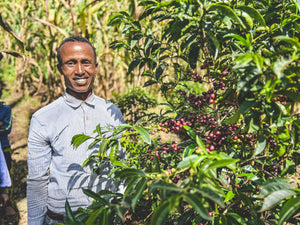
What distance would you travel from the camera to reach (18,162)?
151 inches

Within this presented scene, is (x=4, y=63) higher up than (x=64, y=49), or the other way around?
(x=64, y=49)

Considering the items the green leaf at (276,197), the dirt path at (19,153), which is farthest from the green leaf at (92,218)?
the dirt path at (19,153)

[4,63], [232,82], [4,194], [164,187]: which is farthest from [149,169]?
[4,63]

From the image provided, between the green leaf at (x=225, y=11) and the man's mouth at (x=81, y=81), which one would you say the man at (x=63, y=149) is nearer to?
the man's mouth at (x=81, y=81)


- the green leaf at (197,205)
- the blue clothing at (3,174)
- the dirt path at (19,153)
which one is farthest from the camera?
the dirt path at (19,153)

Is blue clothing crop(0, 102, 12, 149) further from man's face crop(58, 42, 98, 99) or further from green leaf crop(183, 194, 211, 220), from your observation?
green leaf crop(183, 194, 211, 220)

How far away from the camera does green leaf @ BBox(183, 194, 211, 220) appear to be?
0.51 meters

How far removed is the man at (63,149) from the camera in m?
1.25

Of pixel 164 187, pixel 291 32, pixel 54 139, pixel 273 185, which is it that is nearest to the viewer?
pixel 164 187

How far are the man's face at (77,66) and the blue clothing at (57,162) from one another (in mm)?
68

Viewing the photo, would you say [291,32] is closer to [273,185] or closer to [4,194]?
[273,185]

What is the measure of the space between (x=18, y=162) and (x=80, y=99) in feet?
10.3

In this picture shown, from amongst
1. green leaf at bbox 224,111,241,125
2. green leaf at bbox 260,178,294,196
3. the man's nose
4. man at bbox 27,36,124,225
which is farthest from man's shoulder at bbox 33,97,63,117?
green leaf at bbox 260,178,294,196

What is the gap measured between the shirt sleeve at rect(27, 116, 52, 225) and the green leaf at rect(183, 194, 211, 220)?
0.96 m
